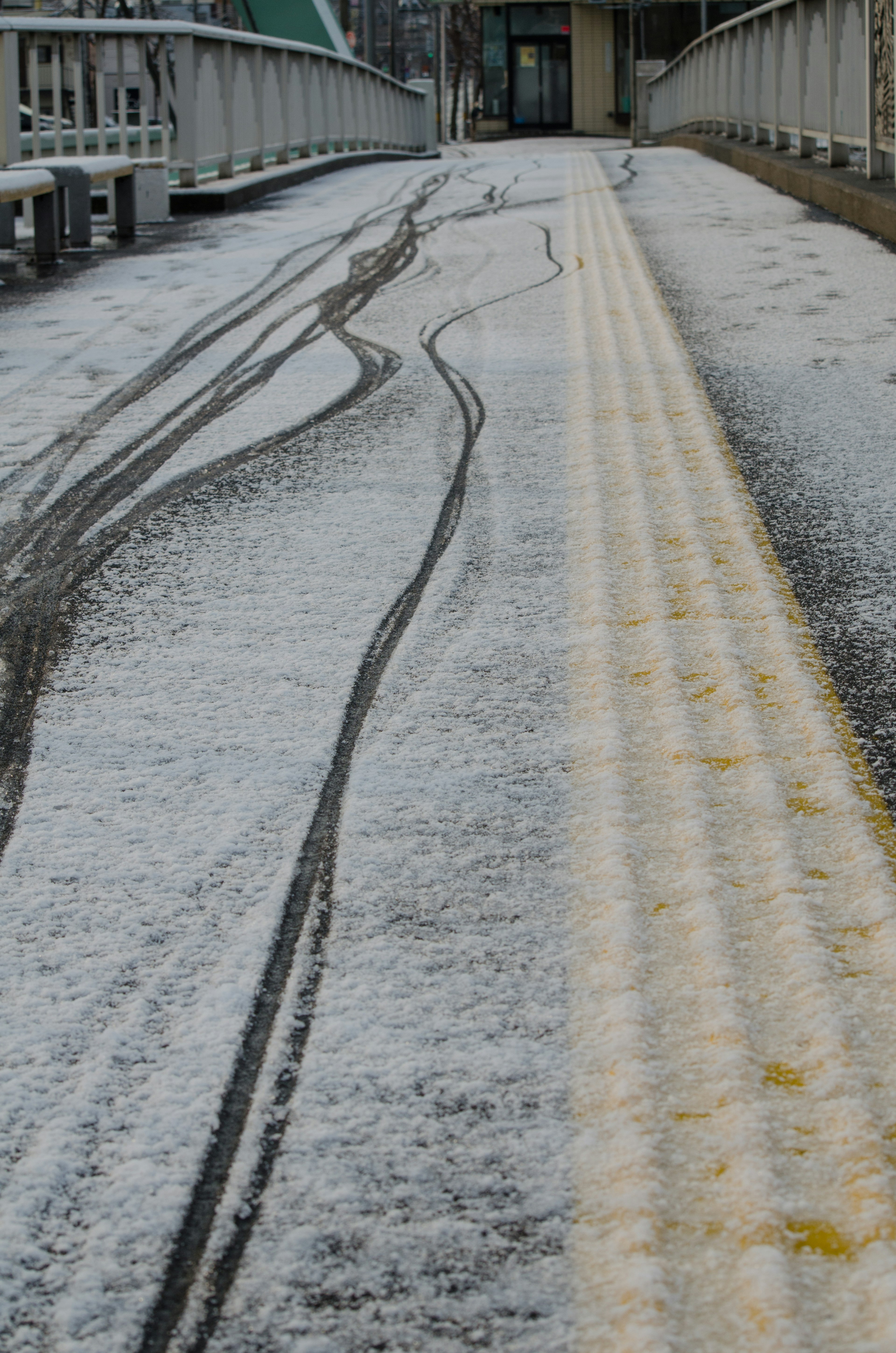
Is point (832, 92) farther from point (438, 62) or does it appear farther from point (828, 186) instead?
point (438, 62)

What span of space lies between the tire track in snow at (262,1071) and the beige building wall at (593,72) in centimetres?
5396

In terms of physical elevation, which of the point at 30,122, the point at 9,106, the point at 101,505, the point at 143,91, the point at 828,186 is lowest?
the point at 101,505

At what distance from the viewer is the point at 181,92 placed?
13.2 m

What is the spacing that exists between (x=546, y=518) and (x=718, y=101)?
17.0 meters

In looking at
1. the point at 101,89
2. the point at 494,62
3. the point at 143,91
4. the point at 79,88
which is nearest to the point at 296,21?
the point at 101,89

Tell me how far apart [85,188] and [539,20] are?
154 ft

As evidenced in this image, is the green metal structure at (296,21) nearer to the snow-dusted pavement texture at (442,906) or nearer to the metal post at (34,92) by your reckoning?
the metal post at (34,92)

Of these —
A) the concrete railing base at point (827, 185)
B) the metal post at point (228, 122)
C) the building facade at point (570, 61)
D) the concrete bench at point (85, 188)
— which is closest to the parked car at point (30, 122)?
the metal post at point (228, 122)

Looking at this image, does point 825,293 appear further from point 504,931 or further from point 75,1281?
point 75,1281

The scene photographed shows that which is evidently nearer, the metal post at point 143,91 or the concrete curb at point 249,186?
the metal post at point 143,91

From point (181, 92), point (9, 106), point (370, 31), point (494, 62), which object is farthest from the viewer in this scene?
point (494, 62)

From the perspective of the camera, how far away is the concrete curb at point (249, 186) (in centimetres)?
1309

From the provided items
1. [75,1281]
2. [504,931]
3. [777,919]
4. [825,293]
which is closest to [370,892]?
[504,931]

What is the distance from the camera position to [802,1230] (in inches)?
59.0
